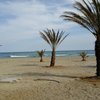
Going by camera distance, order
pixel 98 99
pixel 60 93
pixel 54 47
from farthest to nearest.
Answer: pixel 54 47 < pixel 60 93 < pixel 98 99

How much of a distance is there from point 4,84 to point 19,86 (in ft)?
3.42

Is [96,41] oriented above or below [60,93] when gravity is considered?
above

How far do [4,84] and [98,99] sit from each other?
499 cm

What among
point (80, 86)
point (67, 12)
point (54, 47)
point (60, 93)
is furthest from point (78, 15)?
point (54, 47)

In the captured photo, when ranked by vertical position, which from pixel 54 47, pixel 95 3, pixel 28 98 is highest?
pixel 95 3

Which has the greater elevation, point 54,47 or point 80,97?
point 54,47

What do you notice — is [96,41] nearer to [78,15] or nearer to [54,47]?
[78,15]

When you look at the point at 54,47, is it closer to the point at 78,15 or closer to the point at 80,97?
the point at 78,15

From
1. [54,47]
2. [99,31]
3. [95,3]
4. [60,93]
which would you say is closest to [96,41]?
[99,31]

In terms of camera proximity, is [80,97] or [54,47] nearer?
[80,97]

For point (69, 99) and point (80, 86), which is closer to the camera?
point (69, 99)

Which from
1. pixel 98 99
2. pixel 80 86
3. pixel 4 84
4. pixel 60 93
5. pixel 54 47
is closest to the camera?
pixel 98 99

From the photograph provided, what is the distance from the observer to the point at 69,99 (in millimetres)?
11562

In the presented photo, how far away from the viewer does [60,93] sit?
12492mm
